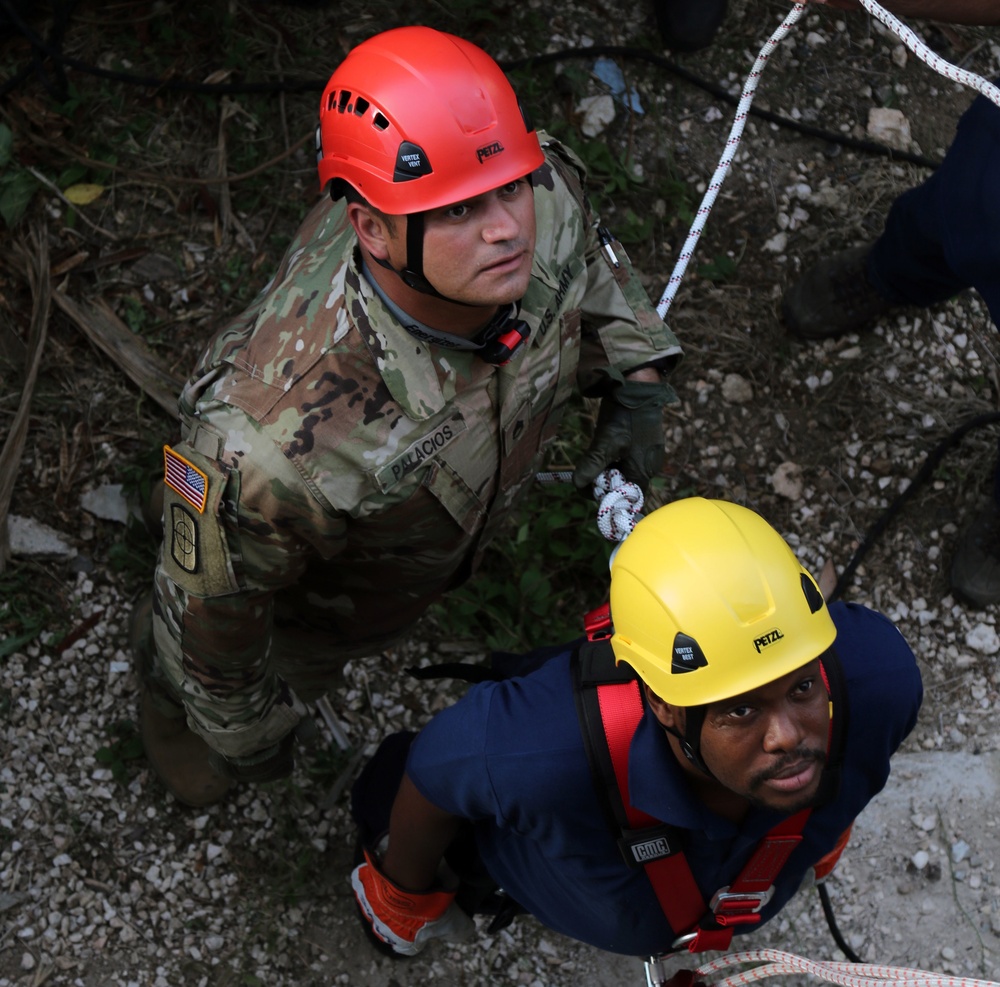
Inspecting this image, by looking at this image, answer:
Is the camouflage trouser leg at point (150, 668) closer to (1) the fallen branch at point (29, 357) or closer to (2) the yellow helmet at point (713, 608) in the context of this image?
(1) the fallen branch at point (29, 357)

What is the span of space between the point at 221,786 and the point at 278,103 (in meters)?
2.53

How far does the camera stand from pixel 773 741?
1.87 metres

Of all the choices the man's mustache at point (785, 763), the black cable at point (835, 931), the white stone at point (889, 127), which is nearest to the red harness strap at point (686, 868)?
the man's mustache at point (785, 763)

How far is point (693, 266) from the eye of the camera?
13.8ft

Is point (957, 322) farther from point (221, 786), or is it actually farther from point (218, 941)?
point (218, 941)

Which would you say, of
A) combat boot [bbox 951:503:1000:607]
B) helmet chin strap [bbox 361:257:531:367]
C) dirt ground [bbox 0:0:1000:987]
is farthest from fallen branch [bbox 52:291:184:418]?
combat boot [bbox 951:503:1000:607]

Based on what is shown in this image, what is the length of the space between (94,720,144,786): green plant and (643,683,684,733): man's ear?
7.13ft

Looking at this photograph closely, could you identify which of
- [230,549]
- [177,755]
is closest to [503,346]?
[230,549]

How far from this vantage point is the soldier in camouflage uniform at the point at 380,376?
2070 mm

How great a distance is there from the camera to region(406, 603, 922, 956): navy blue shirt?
6.64 ft

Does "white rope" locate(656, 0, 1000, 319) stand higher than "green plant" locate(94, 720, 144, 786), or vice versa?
"white rope" locate(656, 0, 1000, 319)

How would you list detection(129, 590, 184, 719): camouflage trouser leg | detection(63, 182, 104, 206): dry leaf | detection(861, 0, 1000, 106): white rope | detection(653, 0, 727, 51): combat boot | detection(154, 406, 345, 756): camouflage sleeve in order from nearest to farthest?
detection(154, 406, 345, 756): camouflage sleeve → detection(861, 0, 1000, 106): white rope → detection(129, 590, 184, 719): camouflage trouser leg → detection(63, 182, 104, 206): dry leaf → detection(653, 0, 727, 51): combat boot

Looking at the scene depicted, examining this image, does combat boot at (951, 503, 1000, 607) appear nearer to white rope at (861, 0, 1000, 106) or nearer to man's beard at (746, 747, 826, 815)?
white rope at (861, 0, 1000, 106)

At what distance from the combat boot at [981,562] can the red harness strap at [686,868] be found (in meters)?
2.06
